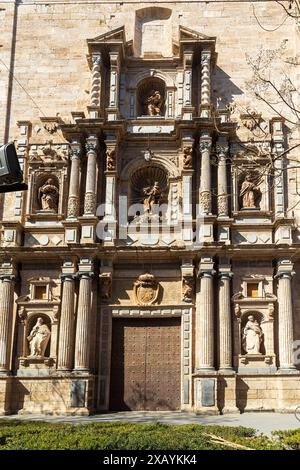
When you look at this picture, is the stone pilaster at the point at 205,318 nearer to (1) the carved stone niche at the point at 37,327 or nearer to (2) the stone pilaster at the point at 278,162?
(2) the stone pilaster at the point at 278,162

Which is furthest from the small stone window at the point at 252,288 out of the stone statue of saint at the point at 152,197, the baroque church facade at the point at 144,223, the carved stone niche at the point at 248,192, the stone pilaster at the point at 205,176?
the stone statue of saint at the point at 152,197

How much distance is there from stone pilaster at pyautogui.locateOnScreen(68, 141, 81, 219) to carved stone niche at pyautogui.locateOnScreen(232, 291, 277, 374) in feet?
17.6

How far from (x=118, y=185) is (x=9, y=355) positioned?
5939 mm

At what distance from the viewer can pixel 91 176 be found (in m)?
18.3

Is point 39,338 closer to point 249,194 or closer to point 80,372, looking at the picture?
point 80,372

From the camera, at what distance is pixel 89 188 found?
18.2 m

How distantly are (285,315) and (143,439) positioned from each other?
344 inches

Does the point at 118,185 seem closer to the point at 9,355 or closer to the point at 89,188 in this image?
the point at 89,188

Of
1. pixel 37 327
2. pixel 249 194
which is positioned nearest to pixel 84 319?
pixel 37 327

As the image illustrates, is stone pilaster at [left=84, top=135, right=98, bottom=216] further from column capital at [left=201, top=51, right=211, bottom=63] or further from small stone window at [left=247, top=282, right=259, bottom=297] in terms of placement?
small stone window at [left=247, top=282, right=259, bottom=297]

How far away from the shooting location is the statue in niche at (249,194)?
18.2m

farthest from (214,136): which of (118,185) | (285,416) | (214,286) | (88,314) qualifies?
(285,416)

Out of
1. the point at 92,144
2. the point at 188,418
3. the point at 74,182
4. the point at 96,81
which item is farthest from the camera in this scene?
the point at 96,81

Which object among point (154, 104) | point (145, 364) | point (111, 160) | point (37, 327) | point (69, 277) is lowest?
point (145, 364)
